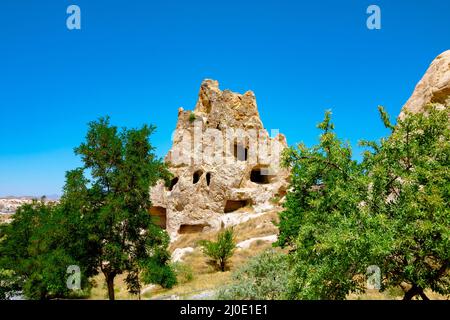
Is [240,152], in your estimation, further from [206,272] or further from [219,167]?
[206,272]

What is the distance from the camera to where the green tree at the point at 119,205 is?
14258 millimetres

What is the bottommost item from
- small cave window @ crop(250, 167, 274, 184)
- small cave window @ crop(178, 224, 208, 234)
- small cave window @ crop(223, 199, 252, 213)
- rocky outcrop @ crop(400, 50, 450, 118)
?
small cave window @ crop(178, 224, 208, 234)

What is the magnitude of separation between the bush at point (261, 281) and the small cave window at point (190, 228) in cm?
2529

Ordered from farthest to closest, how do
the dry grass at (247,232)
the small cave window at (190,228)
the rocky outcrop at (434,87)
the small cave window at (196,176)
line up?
the small cave window at (196,176), the small cave window at (190,228), the dry grass at (247,232), the rocky outcrop at (434,87)

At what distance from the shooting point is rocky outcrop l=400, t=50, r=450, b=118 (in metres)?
17.4

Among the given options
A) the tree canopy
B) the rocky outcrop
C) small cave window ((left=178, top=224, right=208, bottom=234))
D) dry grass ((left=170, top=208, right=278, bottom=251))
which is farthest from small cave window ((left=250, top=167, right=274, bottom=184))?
the tree canopy

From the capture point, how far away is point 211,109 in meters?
40.5

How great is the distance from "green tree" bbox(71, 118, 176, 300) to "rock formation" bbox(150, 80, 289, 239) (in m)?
22.6

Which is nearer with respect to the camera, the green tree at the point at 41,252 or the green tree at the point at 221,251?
the green tree at the point at 41,252

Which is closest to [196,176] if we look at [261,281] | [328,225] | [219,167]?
[219,167]

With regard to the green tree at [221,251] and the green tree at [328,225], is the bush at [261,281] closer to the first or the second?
the green tree at [328,225]

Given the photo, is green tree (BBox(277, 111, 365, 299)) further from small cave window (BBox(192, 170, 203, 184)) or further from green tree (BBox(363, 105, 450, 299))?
small cave window (BBox(192, 170, 203, 184))

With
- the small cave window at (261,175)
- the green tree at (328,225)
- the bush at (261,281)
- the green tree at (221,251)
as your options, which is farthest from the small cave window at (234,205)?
the green tree at (328,225)
